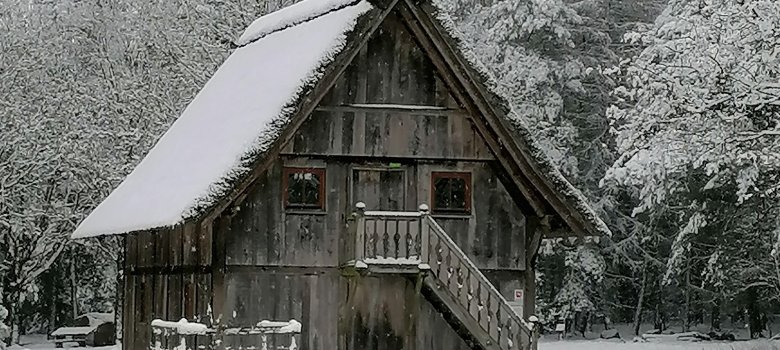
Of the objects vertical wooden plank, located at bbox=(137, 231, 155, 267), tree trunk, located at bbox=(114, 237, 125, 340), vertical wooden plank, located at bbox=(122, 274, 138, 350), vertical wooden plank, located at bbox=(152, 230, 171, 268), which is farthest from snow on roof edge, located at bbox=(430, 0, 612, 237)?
tree trunk, located at bbox=(114, 237, 125, 340)

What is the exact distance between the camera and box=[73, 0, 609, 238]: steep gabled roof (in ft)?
76.8

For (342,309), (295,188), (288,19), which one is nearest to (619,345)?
(288,19)

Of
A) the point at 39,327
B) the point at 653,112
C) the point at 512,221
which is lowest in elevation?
the point at 39,327

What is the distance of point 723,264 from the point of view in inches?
1825

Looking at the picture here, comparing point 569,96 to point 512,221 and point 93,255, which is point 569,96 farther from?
point 512,221

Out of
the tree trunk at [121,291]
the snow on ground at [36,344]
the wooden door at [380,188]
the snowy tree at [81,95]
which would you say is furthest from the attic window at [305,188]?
the snow on ground at [36,344]

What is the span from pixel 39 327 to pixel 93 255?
9.54 m

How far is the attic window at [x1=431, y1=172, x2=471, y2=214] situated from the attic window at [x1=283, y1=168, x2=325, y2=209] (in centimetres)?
219

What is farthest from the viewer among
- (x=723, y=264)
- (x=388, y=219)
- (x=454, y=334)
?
(x=723, y=264)

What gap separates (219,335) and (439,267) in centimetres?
449

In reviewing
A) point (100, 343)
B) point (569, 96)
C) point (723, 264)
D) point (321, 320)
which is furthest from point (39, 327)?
point (321, 320)

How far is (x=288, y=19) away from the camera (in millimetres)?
29516

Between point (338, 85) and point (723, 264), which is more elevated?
point (338, 85)

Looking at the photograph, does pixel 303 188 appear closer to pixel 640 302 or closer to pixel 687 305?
pixel 640 302
